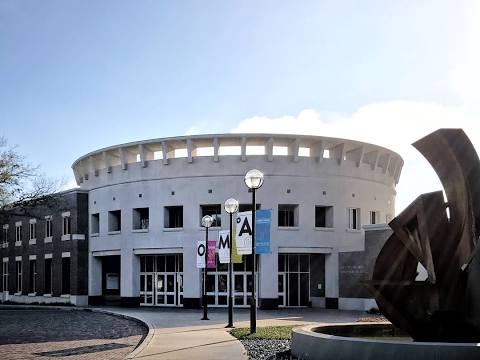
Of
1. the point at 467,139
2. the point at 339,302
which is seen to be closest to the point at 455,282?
the point at 467,139

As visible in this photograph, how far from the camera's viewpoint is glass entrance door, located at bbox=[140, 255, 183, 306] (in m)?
45.5

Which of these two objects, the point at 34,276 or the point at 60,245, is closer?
the point at 60,245

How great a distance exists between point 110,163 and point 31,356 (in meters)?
33.0

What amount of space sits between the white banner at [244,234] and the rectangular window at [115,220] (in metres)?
27.4

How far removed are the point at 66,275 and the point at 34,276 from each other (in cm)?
629

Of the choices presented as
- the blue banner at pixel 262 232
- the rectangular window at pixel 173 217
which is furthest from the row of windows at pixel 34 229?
the blue banner at pixel 262 232

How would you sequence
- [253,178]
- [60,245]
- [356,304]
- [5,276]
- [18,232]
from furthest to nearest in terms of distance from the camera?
1. [5,276]
2. [18,232]
3. [60,245]
4. [356,304]
5. [253,178]

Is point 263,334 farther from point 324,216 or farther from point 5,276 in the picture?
point 5,276

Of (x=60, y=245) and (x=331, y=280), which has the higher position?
(x=60, y=245)

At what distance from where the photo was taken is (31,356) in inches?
630

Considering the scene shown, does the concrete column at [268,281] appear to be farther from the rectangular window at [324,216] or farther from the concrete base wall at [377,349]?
the concrete base wall at [377,349]

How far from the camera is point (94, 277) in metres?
48.7

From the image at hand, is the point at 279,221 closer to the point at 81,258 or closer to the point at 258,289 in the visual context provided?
the point at 258,289

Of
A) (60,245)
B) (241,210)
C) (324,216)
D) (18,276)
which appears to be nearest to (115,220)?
(60,245)
